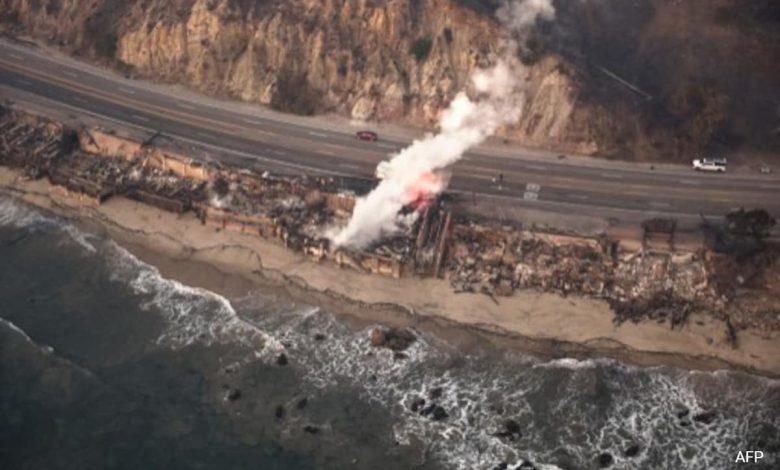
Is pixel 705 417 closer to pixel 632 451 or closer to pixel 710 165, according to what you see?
pixel 632 451

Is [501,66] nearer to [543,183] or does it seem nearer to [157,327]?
[543,183]

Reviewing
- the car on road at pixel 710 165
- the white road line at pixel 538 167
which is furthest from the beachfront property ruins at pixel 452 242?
the car on road at pixel 710 165

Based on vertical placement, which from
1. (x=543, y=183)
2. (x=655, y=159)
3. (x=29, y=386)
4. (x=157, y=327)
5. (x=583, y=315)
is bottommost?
(x=29, y=386)

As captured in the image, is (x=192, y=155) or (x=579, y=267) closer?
(x=579, y=267)

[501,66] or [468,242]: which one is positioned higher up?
[501,66]

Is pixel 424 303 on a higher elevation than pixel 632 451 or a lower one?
higher

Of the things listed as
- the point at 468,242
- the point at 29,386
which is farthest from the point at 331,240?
the point at 29,386

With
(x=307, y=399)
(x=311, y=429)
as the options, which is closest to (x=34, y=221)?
(x=307, y=399)
